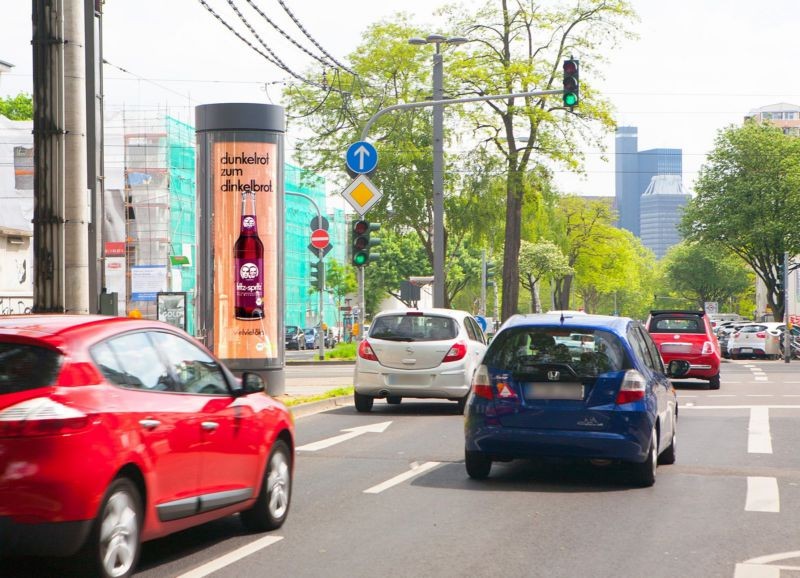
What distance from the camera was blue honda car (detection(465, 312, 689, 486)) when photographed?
10.2 meters

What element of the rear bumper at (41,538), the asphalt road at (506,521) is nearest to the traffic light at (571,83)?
the asphalt road at (506,521)

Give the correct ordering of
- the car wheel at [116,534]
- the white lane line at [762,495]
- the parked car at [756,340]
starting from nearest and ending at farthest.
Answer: the car wheel at [116,534] < the white lane line at [762,495] < the parked car at [756,340]

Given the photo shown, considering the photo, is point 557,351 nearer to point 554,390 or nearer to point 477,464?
point 554,390

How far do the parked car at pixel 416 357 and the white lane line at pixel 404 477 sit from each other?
5.67 m

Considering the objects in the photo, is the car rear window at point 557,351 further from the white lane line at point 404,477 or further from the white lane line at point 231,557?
the white lane line at point 231,557

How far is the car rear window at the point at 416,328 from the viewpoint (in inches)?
706

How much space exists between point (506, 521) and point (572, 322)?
2649 millimetres

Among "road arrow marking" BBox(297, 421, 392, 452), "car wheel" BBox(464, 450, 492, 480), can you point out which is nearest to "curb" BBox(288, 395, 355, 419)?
"road arrow marking" BBox(297, 421, 392, 452)

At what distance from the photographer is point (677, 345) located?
88.9 feet

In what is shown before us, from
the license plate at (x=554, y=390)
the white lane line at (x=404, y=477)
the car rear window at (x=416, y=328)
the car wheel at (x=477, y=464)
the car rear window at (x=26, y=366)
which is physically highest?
the car rear window at (x=26, y=366)

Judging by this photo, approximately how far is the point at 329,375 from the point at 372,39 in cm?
2142

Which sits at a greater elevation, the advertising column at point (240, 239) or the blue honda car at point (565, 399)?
the advertising column at point (240, 239)

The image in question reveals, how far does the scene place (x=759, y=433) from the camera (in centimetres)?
1548

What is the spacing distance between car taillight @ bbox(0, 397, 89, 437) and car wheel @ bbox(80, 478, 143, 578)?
41cm
